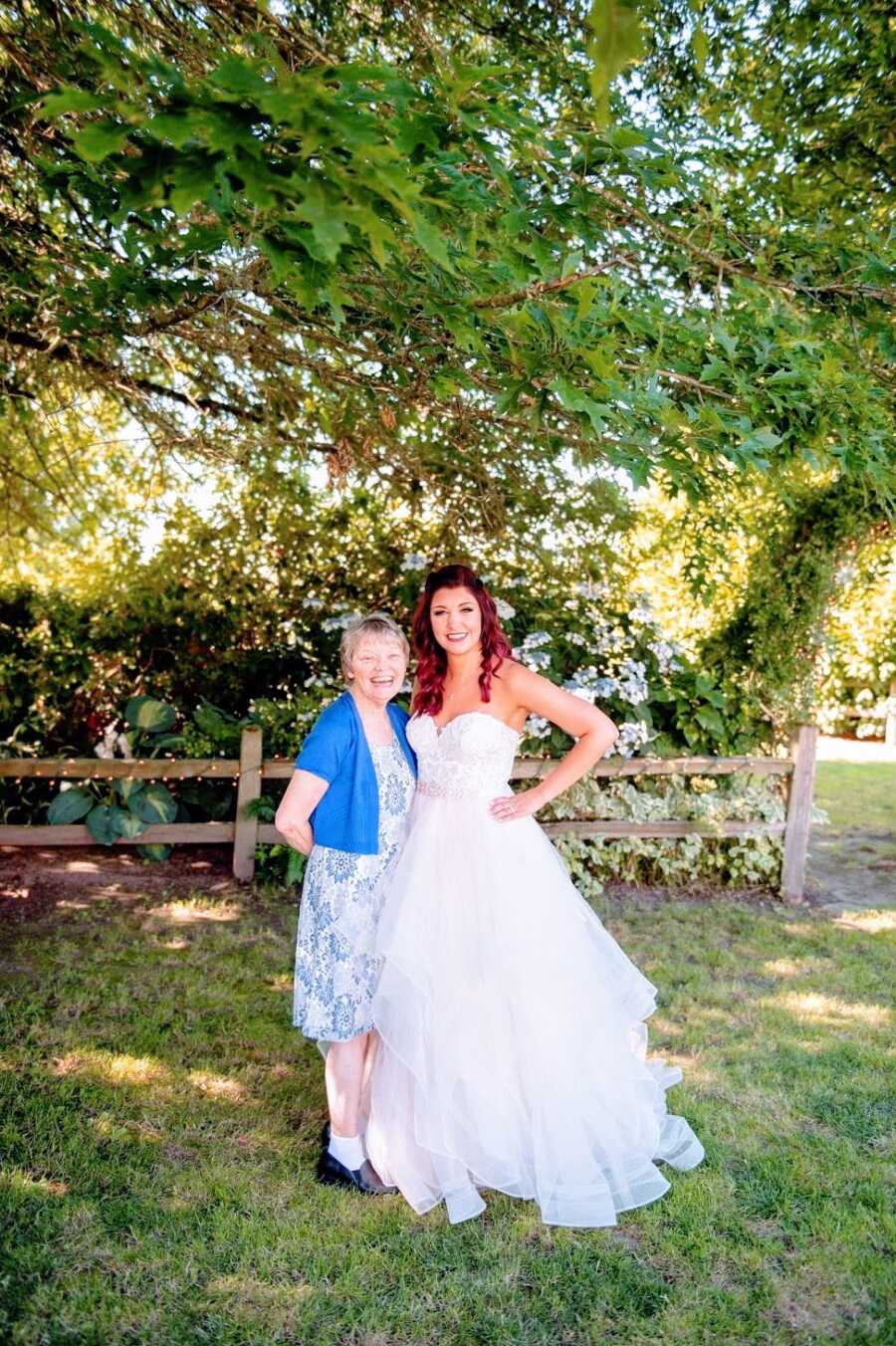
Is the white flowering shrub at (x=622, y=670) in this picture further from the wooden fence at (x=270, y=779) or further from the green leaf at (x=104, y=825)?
the green leaf at (x=104, y=825)

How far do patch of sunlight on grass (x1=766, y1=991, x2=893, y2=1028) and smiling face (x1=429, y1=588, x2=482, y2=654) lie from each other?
8.81ft

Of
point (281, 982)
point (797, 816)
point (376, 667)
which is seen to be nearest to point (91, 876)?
point (281, 982)

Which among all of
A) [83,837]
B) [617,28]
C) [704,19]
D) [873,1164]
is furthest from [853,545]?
[617,28]

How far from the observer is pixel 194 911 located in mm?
5805

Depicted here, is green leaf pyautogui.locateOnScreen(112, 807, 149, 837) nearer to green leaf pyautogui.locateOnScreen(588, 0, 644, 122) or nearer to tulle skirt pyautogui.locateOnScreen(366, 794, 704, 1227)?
tulle skirt pyautogui.locateOnScreen(366, 794, 704, 1227)

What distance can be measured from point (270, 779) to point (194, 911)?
1.10 metres

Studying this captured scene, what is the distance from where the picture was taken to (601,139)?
9.09 ft

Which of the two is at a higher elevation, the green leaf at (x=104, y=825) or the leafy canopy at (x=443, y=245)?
the leafy canopy at (x=443, y=245)

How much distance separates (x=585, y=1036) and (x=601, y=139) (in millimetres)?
2846

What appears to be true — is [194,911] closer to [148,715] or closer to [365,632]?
[148,715]

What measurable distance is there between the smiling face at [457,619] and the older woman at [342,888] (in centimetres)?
22

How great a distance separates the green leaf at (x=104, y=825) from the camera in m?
6.00

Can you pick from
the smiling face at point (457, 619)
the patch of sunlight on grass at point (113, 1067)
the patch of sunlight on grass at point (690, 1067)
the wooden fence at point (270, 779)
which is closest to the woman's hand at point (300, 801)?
the smiling face at point (457, 619)

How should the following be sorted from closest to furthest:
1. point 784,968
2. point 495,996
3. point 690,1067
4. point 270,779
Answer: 1. point 495,996
2. point 690,1067
3. point 784,968
4. point 270,779
